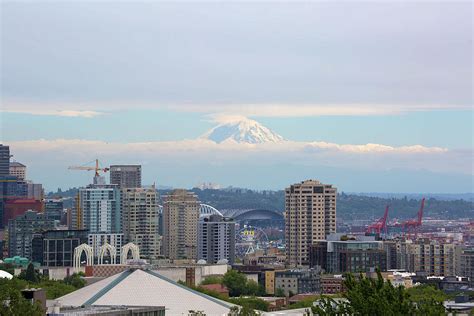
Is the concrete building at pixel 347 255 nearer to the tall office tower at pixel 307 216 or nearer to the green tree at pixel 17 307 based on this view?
the tall office tower at pixel 307 216

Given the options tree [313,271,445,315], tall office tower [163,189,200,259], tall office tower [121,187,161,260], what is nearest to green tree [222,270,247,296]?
tall office tower [163,189,200,259]

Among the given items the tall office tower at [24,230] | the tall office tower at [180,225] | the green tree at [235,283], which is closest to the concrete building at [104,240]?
the tall office tower at [24,230]

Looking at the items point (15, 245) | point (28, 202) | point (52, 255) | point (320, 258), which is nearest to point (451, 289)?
point (320, 258)

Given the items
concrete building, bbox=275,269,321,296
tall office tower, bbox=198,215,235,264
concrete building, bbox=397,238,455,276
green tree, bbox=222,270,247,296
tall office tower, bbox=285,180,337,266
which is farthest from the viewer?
tall office tower, bbox=198,215,235,264

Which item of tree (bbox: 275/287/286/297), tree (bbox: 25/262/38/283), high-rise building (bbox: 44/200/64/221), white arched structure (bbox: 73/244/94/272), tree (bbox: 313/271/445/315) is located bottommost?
tree (bbox: 275/287/286/297)

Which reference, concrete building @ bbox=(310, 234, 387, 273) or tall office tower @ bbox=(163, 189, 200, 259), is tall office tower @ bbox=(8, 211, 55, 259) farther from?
concrete building @ bbox=(310, 234, 387, 273)

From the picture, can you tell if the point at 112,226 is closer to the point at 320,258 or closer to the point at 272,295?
the point at 320,258
